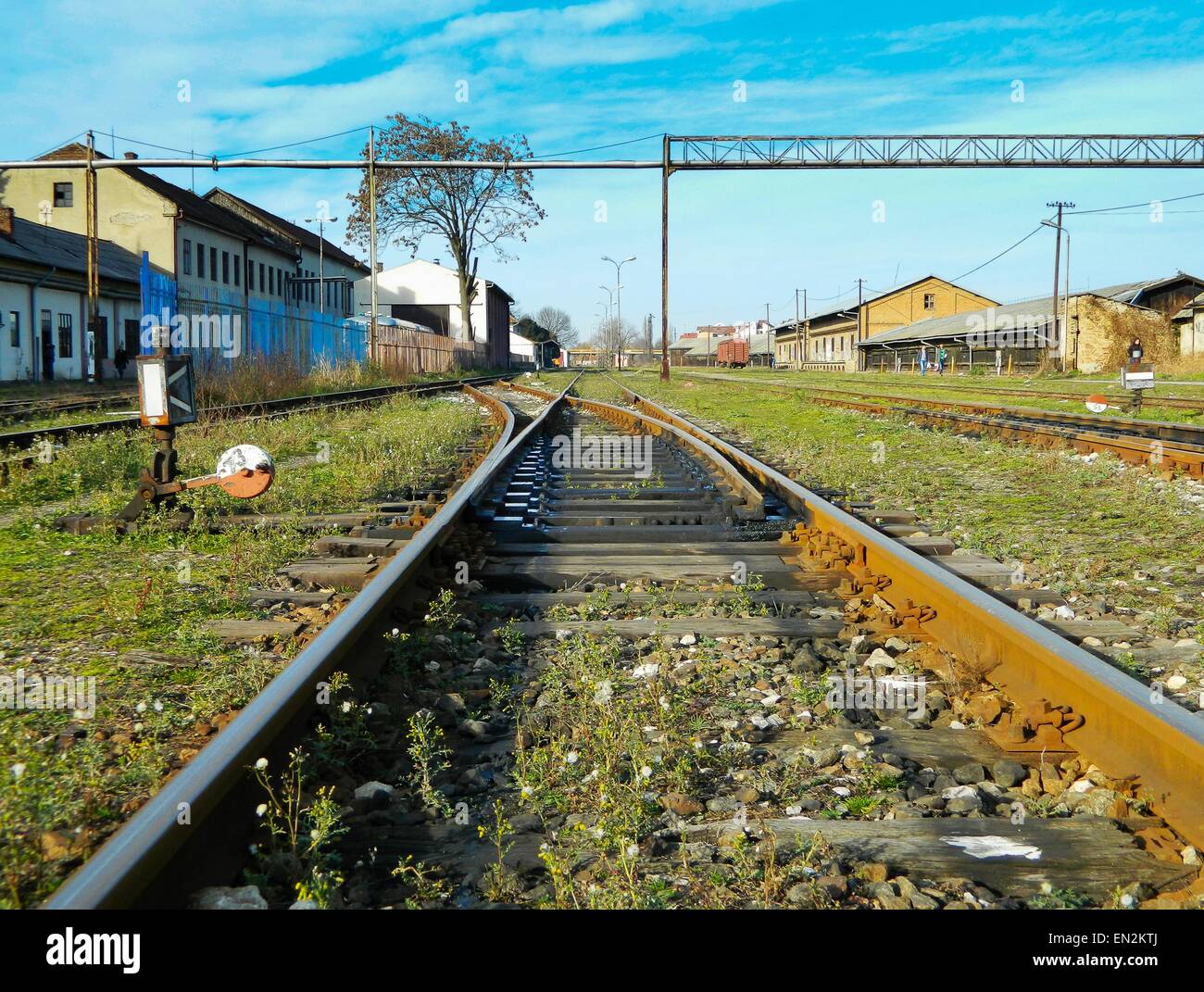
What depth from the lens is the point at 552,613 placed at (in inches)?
177

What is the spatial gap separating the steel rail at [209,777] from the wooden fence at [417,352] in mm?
27887

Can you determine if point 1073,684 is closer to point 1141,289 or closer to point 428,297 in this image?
point 1141,289

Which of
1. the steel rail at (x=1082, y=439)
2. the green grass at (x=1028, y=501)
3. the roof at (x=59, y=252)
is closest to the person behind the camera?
the green grass at (x=1028, y=501)

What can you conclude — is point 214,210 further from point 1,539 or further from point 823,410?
point 1,539

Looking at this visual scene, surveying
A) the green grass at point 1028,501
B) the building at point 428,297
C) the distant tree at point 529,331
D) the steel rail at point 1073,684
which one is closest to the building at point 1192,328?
the green grass at point 1028,501

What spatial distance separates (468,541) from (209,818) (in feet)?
11.8

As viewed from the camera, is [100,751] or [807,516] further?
[807,516]

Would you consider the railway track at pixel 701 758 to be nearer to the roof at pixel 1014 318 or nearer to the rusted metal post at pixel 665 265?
the rusted metal post at pixel 665 265

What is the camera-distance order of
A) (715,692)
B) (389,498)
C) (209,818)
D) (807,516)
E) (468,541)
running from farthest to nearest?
(389,498)
(807,516)
(468,541)
(715,692)
(209,818)

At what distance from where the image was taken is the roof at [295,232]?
227 feet

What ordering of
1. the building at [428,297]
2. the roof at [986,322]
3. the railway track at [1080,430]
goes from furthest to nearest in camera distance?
the building at [428,297]
the roof at [986,322]
the railway track at [1080,430]

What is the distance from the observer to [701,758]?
2.93 meters
